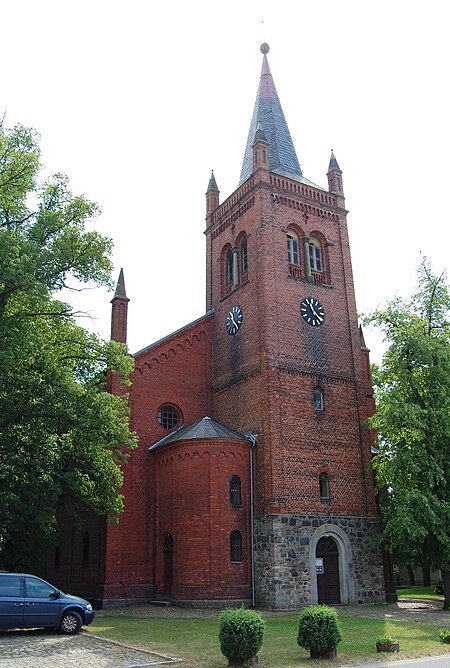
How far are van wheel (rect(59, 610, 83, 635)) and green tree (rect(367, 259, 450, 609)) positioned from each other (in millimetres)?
12004

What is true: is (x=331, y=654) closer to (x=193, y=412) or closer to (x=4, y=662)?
(x=4, y=662)

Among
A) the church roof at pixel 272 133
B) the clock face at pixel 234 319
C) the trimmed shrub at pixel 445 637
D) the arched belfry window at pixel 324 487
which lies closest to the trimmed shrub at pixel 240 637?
the trimmed shrub at pixel 445 637

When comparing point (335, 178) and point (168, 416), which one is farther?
point (335, 178)

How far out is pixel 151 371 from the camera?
1134 inches

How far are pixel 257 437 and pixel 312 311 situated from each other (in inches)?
264

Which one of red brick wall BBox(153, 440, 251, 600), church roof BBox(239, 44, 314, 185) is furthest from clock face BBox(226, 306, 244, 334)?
church roof BBox(239, 44, 314, 185)

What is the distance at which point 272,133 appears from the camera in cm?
3412

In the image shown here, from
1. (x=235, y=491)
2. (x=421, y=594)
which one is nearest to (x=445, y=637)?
(x=235, y=491)

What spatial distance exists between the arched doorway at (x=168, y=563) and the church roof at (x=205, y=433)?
3.96 meters

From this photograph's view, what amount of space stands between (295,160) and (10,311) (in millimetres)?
20401

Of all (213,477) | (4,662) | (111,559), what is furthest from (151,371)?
(4,662)

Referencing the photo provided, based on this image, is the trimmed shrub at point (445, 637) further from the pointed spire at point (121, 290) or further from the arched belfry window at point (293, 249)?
the pointed spire at point (121, 290)

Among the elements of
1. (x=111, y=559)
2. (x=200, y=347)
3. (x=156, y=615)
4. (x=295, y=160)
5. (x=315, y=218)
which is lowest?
(x=156, y=615)

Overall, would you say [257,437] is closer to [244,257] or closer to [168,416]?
[168,416]
